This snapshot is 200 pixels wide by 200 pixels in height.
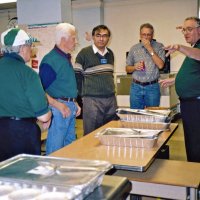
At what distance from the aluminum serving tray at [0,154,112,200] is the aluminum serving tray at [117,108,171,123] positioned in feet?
5.07

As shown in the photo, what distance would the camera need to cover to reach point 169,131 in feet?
7.84

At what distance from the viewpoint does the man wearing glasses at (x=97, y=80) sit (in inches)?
132

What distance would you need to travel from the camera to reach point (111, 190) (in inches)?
34.9

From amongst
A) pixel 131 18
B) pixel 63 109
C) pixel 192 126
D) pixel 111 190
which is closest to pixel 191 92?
pixel 192 126

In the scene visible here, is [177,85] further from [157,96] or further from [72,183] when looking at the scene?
[72,183]

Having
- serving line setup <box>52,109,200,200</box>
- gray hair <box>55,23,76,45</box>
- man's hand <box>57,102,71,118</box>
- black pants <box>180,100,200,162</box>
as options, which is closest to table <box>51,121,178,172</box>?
serving line setup <box>52,109,200,200</box>

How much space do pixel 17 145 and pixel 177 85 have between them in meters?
1.48

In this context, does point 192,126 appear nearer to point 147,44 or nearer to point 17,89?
point 147,44

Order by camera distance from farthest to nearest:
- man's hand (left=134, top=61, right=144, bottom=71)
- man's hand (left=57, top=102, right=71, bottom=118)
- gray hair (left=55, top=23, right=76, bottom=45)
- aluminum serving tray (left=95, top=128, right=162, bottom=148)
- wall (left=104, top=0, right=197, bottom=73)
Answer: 1. wall (left=104, top=0, right=197, bottom=73)
2. man's hand (left=134, top=61, right=144, bottom=71)
3. gray hair (left=55, top=23, right=76, bottom=45)
4. man's hand (left=57, top=102, right=71, bottom=118)
5. aluminum serving tray (left=95, top=128, right=162, bottom=148)

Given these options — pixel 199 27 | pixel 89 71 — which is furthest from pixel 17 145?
pixel 199 27

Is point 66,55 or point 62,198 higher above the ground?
point 66,55

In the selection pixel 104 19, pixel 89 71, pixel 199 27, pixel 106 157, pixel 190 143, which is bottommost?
pixel 190 143

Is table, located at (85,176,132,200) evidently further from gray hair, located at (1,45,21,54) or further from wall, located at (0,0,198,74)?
wall, located at (0,0,198,74)

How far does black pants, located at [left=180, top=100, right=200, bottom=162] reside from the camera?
2758mm
